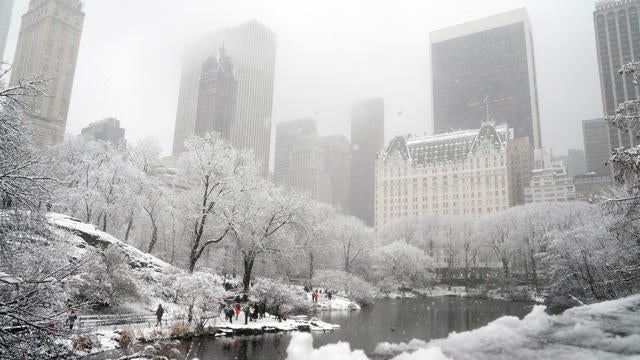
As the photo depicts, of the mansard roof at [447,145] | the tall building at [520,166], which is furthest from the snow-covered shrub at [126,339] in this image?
the tall building at [520,166]

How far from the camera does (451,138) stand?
16938 cm


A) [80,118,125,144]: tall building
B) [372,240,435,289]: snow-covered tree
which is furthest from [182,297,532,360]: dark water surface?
[80,118,125,144]: tall building

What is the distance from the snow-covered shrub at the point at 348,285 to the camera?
53.7 m

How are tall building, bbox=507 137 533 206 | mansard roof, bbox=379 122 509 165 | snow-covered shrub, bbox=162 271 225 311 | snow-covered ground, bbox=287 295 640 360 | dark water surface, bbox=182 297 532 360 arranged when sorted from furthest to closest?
tall building, bbox=507 137 533 206 < mansard roof, bbox=379 122 509 165 < snow-covered shrub, bbox=162 271 225 311 < dark water surface, bbox=182 297 532 360 < snow-covered ground, bbox=287 295 640 360

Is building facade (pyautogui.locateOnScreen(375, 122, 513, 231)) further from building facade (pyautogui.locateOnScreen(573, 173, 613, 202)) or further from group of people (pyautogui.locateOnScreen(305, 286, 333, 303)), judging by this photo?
group of people (pyautogui.locateOnScreen(305, 286, 333, 303))

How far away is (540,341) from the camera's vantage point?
736cm

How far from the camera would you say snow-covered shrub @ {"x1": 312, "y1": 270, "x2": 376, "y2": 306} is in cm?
5372

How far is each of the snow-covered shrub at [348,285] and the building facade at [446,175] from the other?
334 feet

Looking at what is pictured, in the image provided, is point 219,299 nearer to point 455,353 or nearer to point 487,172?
point 455,353

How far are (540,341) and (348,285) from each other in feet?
160

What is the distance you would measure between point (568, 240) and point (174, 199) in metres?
39.1

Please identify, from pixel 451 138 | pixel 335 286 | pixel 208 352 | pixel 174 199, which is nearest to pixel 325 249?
pixel 335 286

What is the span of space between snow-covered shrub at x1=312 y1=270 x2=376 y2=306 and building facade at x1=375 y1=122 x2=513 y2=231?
102 m

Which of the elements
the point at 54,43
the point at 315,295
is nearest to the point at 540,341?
the point at 315,295
